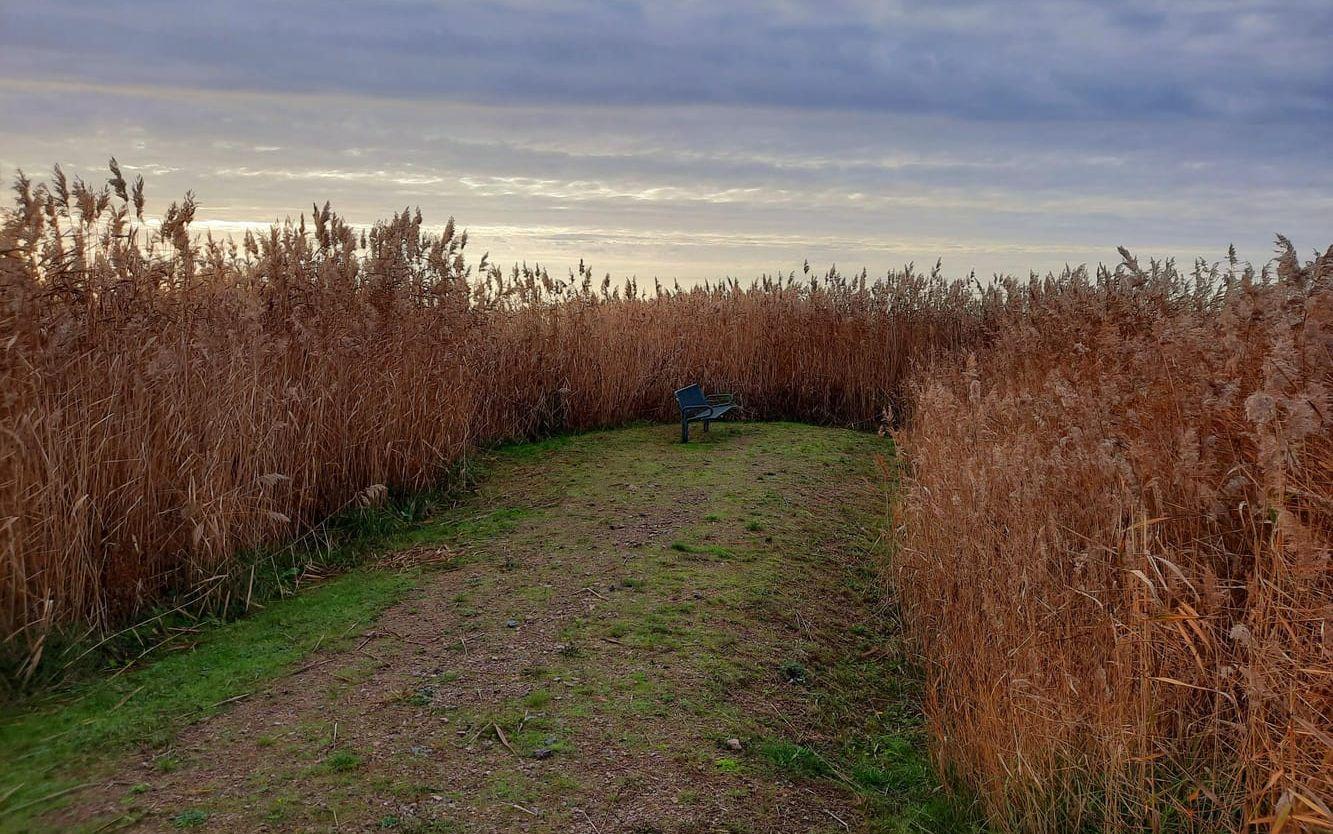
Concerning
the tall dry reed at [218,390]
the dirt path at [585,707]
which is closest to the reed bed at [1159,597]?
the dirt path at [585,707]

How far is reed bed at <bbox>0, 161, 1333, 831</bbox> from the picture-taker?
10.2ft

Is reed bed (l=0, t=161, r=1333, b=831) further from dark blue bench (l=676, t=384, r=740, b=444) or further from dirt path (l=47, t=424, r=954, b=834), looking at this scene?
dark blue bench (l=676, t=384, r=740, b=444)

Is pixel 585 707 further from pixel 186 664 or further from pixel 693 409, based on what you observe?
pixel 693 409

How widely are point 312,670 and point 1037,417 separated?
13.3 feet

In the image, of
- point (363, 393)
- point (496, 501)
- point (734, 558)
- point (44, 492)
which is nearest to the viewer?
point (44, 492)

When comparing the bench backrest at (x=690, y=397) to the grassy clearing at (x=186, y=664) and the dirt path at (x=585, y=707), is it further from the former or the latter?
the grassy clearing at (x=186, y=664)

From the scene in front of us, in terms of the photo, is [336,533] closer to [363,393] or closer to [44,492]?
[363,393]

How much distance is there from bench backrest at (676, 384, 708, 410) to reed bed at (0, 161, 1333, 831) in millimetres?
1789

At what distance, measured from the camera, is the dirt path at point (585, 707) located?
329 centimetres

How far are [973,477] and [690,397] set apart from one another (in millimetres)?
4914

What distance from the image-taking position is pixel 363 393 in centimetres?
634

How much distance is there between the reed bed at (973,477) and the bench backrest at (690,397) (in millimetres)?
1789

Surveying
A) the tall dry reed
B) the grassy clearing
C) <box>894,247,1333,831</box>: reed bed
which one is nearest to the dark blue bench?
the tall dry reed

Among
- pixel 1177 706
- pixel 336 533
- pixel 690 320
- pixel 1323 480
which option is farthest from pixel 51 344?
pixel 690 320
